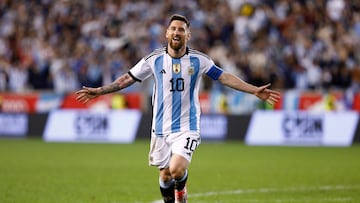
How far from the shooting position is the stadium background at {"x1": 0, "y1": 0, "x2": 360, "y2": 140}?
26016 millimetres

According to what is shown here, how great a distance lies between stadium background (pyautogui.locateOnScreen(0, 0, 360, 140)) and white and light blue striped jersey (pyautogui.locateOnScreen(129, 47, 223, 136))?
1451 cm

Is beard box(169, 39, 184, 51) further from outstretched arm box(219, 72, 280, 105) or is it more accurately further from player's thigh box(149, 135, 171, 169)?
player's thigh box(149, 135, 171, 169)

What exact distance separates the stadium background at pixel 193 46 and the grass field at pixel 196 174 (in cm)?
364

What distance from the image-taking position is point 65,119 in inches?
991

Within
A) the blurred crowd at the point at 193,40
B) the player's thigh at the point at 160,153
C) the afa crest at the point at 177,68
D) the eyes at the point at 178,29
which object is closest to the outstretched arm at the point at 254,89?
the afa crest at the point at 177,68

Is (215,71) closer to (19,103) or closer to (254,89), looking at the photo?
(254,89)

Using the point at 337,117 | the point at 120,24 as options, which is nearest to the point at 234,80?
the point at 337,117

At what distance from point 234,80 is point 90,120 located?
52.5 feet

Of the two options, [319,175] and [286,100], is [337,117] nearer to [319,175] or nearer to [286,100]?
[286,100]

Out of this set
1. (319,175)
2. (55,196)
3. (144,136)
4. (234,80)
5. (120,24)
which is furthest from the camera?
(120,24)

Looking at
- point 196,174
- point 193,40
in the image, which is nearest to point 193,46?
point 193,40

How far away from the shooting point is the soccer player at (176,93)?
907 cm

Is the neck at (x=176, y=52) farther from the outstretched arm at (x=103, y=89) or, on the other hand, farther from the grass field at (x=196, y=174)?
the grass field at (x=196, y=174)

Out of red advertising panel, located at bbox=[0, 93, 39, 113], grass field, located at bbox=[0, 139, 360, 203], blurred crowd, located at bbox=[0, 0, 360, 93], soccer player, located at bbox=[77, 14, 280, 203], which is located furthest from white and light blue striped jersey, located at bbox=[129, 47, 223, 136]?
red advertising panel, located at bbox=[0, 93, 39, 113]
